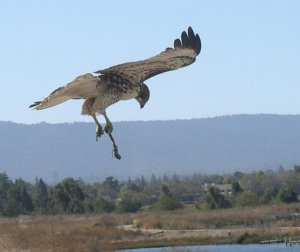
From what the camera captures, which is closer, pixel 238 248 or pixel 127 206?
pixel 238 248

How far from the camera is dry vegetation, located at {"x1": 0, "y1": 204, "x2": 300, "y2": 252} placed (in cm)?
5819

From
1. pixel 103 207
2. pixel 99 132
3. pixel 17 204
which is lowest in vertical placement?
pixel 99 132

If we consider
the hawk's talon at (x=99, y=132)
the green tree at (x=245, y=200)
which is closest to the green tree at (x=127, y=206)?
the green tree at (x=245, y=200)

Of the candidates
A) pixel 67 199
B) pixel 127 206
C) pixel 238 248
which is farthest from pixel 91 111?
pixel 67 199

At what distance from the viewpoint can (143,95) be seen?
769cm

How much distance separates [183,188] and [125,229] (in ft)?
208

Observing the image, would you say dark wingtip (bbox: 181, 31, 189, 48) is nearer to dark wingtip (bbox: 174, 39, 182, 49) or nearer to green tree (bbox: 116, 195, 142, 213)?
dark wingtip (bbox: 174, 39, 182, 49)

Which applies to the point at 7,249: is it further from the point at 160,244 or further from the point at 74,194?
the point at 74,194

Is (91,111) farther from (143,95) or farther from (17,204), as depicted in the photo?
(17,204)

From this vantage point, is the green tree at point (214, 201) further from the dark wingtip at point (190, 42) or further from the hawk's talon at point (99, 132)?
the hawk's talon at point (99, 132)

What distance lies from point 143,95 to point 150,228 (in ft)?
238

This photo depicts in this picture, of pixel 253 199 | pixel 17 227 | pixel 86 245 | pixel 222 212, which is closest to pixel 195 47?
pixel 86 245

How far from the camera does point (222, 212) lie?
85812 mm

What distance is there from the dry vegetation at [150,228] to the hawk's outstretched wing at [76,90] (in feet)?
150
